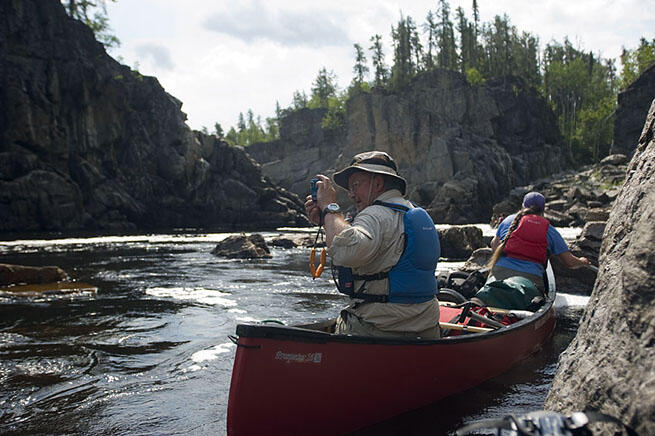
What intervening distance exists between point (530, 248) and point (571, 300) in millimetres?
3622

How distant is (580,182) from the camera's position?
156 ft

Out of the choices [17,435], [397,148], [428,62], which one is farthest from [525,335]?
[428,62]

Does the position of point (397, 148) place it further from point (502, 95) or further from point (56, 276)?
point (56, 276)

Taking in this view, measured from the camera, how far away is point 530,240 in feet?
23.0

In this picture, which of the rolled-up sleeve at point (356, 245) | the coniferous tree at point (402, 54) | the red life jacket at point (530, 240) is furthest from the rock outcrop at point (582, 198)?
the coniferous tree at point (402, 54)

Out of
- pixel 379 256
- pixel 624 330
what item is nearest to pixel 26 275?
pixel 379 256

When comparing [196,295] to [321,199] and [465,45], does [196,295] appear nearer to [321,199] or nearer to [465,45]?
[321,199]

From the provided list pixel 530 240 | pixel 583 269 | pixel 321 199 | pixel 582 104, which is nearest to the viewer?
pixel 321 199

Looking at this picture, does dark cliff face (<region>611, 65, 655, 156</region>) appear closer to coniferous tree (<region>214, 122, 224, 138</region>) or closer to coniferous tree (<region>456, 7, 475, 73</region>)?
coniferous tree (<region>456, 7, 475, 73</region>)

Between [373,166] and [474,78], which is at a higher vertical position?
[474,78]

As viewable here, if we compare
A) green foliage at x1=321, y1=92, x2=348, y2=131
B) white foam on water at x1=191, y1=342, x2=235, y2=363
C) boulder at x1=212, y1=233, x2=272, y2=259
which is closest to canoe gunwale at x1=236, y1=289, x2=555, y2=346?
white foam on water at x1=191, y1=342, x2=235, y2=363

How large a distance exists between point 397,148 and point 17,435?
66461 millimetres

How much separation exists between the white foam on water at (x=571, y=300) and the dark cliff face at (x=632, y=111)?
49.4 m

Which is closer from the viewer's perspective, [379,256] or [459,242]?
[379,256]
